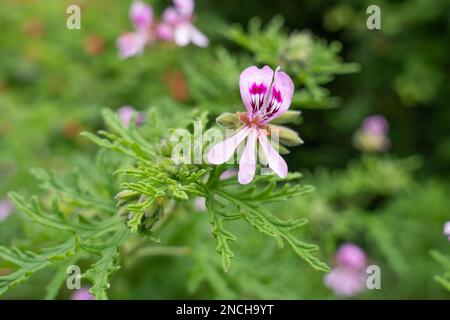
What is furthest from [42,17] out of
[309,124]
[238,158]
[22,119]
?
[238,158]

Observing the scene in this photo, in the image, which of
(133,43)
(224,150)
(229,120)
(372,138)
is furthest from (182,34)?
(372,138)

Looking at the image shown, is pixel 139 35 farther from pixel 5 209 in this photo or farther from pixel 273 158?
pixel 273 158

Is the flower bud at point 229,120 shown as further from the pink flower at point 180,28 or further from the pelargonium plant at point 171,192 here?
the pink flower at point 180,28

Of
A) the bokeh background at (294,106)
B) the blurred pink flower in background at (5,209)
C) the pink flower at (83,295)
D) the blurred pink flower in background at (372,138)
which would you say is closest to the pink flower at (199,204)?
the bokeh background at (294,106)

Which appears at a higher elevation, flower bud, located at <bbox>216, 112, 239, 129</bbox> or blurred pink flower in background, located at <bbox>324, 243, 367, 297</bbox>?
flower bud, located at <bbox>216, 112, 239, 129</bbox>

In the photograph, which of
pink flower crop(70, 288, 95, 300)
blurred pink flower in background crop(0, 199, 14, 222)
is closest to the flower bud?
pink flower crop(70, 288, 95, 300)

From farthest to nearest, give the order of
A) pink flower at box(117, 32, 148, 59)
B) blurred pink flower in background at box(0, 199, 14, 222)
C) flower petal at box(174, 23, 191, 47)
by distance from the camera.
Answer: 1. blurred pink flower in background at box(0, 199, 14, 222)
2. pink flower at box(117, 32, 148, 59)
3. flower petal at box(174, 23, 191, 47)

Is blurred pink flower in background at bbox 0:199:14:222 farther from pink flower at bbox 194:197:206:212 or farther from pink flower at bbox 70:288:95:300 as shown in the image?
pink flower at bbox 194:197:206:212
